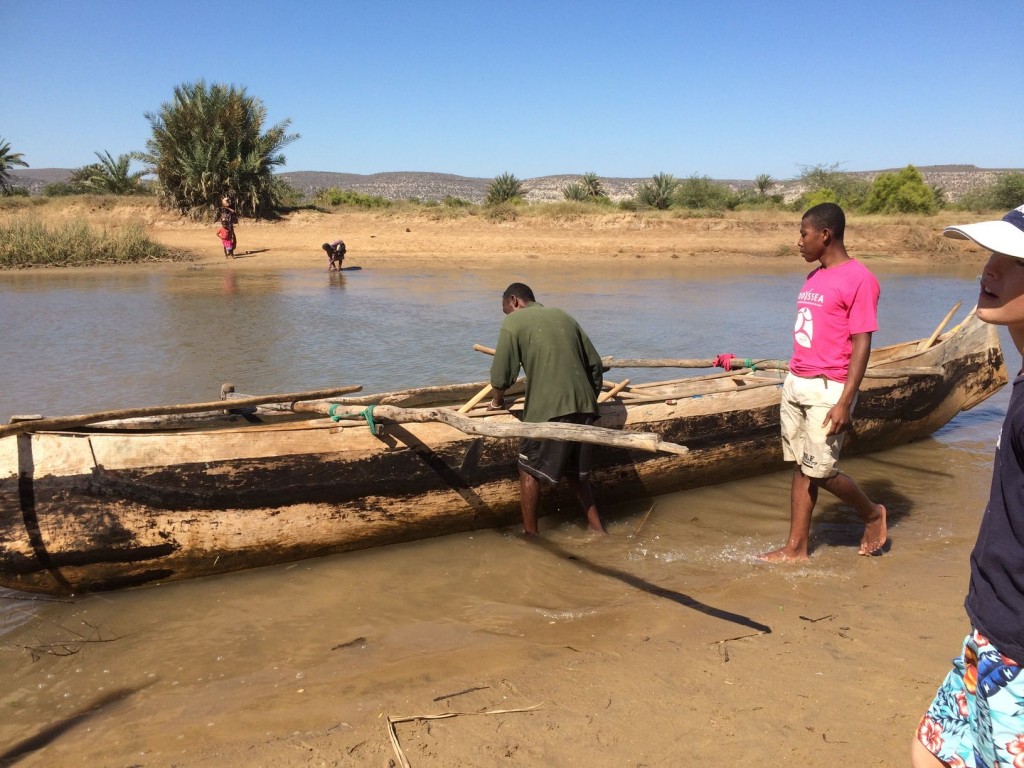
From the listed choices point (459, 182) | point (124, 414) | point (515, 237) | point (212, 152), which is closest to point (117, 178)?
point (212, 152)

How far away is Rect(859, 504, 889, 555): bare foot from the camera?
4066 mm

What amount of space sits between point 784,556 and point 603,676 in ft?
5.14

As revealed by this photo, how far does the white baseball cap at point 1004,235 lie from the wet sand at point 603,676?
Result: 5.56 ft

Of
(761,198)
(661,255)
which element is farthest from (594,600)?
(761,198)

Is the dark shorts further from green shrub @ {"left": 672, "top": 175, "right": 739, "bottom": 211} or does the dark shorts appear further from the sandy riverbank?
green shrub @ {"left": 672, "top": 175, "right": 739, "bottom": 211}

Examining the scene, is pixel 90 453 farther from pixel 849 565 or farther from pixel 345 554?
pixel 849 565

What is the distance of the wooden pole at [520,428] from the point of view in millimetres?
2961

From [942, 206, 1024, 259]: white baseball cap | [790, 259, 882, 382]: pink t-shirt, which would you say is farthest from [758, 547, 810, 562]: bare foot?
[942, 206, 1024, 259]: white baseball cap

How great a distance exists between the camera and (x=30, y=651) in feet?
10.9

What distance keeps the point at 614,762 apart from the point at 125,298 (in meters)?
13.3

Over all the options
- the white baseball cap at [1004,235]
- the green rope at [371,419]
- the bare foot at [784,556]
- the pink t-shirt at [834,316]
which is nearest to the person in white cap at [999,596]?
the white baseball cap at [1004,235]

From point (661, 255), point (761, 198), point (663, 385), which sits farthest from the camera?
point (761, 198)

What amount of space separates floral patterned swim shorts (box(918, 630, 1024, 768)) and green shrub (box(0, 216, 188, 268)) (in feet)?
62.1

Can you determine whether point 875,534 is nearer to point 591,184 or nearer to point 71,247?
point 71,247
